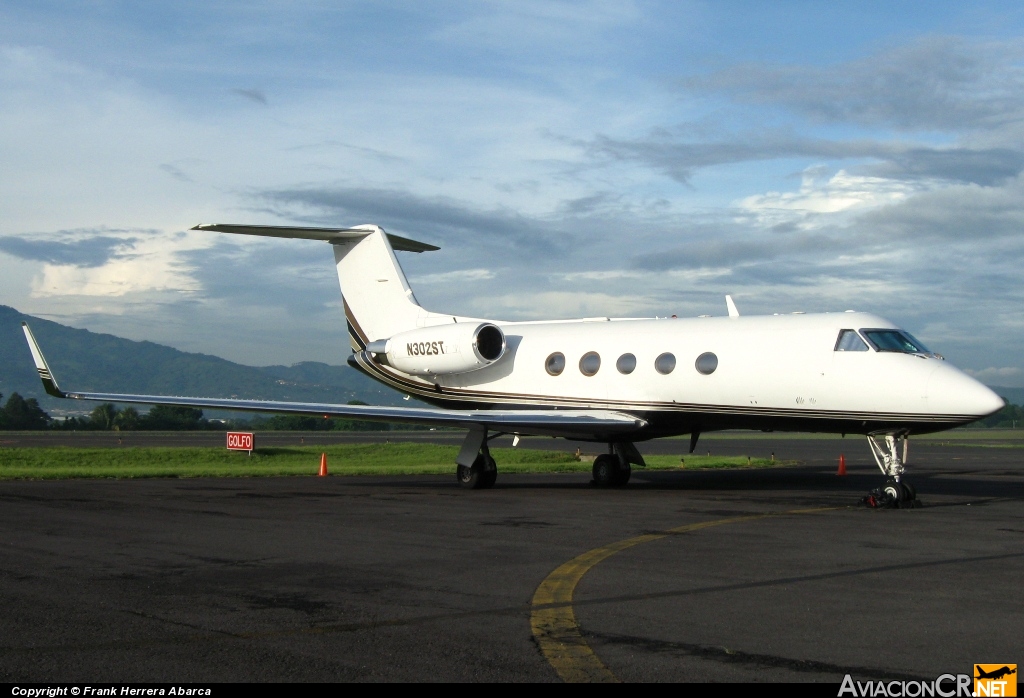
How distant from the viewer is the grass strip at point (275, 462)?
23438mm

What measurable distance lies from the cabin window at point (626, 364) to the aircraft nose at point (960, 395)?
5.74 metres

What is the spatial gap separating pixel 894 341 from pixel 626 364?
5.19 m

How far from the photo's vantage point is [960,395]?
→ 15.3m

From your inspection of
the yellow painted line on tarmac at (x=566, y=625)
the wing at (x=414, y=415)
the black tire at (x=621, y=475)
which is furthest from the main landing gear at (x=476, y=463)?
the yellow painted line on tarmac at (x=566, y=625)

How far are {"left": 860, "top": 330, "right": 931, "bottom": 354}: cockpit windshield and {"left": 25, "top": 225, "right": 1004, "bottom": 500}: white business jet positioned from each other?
24 mm

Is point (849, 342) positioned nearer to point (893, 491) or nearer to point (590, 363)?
point (893, 491)

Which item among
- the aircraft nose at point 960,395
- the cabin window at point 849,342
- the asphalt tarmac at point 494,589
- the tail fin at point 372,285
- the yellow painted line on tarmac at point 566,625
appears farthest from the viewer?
the tail fin at point 372,285

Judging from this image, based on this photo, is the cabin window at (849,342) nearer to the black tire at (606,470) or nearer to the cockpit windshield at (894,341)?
the cockpit windshield at (894,341)

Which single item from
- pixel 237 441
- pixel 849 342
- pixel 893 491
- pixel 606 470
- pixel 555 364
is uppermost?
pixel 849 342

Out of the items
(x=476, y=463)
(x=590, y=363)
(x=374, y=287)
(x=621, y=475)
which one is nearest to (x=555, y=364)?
(x=590, y=363)

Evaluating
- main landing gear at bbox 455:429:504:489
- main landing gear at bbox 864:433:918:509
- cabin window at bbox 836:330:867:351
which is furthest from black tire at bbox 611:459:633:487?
main landing gear at bbox 864:433:918:509

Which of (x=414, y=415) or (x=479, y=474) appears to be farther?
(x=479, y=474)

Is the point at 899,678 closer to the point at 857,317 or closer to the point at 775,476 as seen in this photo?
the point at 857,317

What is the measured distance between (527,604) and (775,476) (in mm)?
17422
